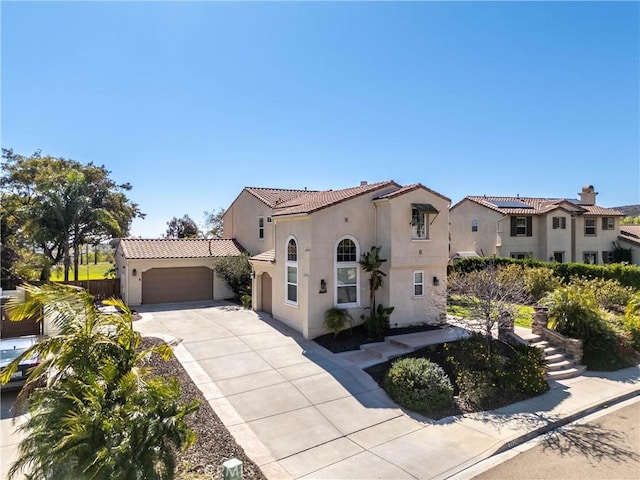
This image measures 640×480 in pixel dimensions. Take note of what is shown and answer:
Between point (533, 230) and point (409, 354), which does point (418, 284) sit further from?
point (533, 230)

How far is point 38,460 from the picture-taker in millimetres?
5855

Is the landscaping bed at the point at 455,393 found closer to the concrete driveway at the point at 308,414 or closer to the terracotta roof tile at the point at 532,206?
the concrete driveway at the point at 308,414

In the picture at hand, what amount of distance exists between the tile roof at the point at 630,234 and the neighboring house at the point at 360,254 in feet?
102

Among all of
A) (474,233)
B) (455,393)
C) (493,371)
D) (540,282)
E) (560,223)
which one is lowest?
(455,393)

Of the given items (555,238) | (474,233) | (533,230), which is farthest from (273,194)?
(555,238)

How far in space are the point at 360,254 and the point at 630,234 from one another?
37.6 metres

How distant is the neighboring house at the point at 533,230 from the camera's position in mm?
34562

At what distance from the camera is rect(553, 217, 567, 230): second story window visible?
3490 cm

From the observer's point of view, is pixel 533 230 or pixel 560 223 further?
pixel 533 230

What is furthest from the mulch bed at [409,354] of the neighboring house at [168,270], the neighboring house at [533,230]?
the neighboring house at [533,230]

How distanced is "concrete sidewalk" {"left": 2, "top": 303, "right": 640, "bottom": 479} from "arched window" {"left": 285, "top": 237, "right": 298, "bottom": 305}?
238 centimetres

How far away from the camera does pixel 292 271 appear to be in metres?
18.0

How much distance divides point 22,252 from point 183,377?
24996mm

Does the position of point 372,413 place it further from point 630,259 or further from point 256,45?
point 630,259
